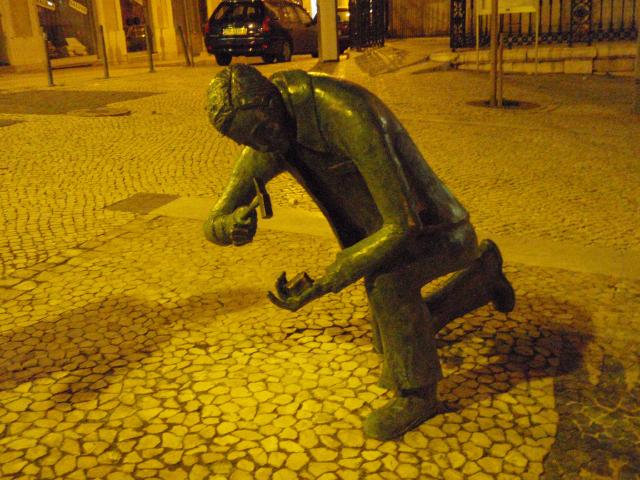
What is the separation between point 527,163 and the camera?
6445mm

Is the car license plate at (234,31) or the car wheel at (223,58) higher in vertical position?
the car license plate at (234,31)

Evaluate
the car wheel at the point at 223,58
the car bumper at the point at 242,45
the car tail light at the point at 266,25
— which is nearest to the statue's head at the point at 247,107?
the car bumper at the point at 242,45

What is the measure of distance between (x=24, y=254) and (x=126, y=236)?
65cm

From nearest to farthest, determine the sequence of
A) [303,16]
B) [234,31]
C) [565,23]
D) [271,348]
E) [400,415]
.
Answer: [400,415] → [271,348] → [565,23] → [234,31] → [303,16]

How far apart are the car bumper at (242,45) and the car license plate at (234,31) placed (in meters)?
0.12

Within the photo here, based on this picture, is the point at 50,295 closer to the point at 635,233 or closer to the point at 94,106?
the point at 635,233

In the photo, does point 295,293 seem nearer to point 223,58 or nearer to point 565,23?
point 565,23

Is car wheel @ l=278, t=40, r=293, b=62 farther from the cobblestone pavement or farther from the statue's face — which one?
the statue's face

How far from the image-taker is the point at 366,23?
739 inches

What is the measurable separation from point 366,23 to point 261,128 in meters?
17.4

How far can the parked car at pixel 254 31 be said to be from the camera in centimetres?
1700

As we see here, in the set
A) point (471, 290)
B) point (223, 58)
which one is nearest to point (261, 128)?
point (471, 290)

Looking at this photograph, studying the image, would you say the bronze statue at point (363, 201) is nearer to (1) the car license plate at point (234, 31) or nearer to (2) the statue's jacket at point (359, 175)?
(2) the statue's jacket at point (359, 175)

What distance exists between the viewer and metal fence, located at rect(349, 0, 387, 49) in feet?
59.2
